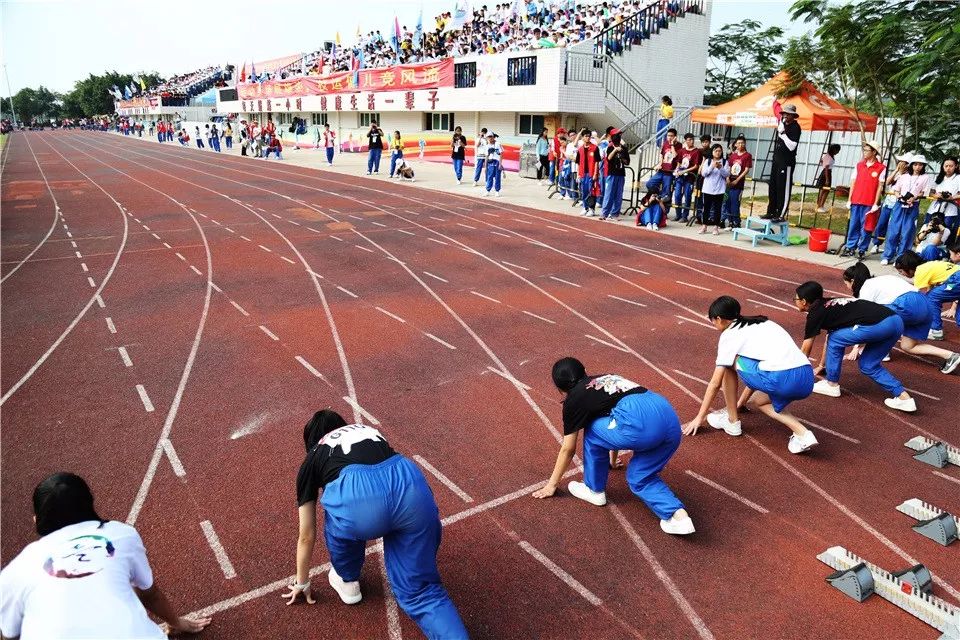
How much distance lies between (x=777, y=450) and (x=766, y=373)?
77 centimetres

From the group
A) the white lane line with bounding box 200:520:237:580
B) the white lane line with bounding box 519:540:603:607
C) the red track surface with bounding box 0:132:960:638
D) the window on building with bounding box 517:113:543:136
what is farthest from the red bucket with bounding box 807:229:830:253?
the window on building with bounding box 517:113:543:136

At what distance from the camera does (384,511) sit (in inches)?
126

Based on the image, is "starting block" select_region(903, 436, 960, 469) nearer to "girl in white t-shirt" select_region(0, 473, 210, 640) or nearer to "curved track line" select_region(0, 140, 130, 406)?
"girl in white t-shirt" select_region(0, 473, 210, 640)

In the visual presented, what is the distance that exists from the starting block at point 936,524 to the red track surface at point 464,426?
0.11 meters

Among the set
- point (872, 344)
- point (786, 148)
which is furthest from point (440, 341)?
point (786, 148)

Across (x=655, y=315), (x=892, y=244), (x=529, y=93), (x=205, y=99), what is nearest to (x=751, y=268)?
(x=892, y=244)

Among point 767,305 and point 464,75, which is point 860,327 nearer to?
point 767,305

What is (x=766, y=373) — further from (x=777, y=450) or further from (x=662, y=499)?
(x=662, y=499)

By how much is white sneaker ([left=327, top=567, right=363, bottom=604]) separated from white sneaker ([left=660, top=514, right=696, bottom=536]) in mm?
2130

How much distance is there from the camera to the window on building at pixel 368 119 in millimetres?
37688

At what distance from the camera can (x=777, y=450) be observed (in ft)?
18.3

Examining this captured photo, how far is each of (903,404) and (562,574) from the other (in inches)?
171

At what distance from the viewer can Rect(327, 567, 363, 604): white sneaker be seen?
3.77m

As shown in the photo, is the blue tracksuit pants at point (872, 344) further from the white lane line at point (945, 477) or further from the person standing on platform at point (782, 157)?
the person standing on platform at point (782, 157)
